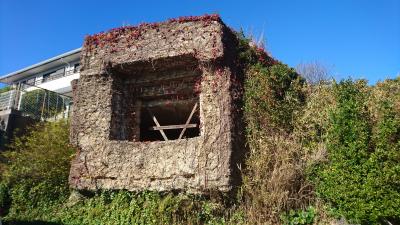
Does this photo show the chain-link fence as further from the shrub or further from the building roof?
the building roof

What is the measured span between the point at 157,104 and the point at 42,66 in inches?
892

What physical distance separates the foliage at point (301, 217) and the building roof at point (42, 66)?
73.6ft

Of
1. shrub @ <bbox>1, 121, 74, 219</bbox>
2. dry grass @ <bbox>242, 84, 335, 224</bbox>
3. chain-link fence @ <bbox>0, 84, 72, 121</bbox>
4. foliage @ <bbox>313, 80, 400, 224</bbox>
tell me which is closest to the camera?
foliage @ <bbox>313, 80, 400, 224</bbox>

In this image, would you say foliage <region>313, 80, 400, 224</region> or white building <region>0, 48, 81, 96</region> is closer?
foliage <region>313, 80, 400, 224</region>

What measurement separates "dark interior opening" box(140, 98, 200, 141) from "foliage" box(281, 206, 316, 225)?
3.88 m

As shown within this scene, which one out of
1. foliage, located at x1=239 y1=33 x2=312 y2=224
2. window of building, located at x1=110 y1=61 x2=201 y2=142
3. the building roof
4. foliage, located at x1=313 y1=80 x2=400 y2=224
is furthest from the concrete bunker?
the building roof

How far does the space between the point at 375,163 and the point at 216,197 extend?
341 cm

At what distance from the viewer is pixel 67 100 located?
1970 centimetres

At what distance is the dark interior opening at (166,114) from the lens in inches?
445

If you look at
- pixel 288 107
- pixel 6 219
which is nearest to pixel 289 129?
pixel 288 107

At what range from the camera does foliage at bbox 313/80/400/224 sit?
22.1 ft

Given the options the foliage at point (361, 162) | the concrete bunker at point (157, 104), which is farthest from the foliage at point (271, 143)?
the foliage at point (361, 162)

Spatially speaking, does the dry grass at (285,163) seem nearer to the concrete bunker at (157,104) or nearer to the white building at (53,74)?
the concrete bunker at (157,104)

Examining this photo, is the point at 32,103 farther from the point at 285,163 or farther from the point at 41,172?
the point at 285,163
